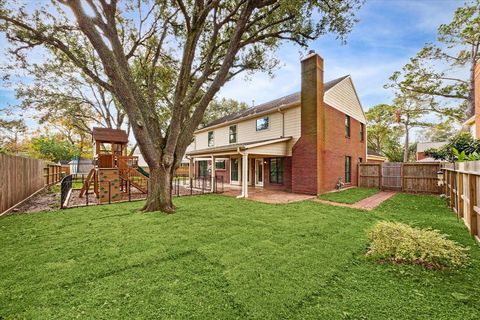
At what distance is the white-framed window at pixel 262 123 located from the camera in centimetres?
1462

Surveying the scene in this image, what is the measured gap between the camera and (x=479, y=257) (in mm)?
3762

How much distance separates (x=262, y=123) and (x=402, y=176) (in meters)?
9.63

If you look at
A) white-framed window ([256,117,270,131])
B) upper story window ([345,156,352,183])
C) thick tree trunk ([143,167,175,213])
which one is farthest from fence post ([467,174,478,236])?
white-framed window ([256,117,270,131])

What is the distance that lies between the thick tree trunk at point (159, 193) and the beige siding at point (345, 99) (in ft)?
34.3

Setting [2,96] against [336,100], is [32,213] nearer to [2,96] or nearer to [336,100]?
[336,100]

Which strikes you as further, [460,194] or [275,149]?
[275,149]

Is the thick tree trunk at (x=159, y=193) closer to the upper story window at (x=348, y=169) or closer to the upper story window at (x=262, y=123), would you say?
the upper story window at (x=262, y=123)

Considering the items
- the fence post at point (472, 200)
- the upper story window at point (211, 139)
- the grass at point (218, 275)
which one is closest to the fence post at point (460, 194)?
the grass at point (218, 275)

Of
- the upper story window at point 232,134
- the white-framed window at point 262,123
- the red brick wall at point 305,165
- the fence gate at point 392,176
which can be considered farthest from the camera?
the upper story window at point 232,134

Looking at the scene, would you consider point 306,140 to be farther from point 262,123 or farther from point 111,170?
point 111,170

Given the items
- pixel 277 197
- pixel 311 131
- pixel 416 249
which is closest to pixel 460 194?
pixel 416 249

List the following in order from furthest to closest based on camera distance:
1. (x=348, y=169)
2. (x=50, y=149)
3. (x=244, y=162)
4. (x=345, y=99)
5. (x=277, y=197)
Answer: (x=50, y=149) → (x=348, y=169) → (x=345, y=99) → (x=244, y=162) → (x=277, y=197)

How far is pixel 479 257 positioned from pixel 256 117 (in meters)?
12.9

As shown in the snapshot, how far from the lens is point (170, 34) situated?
1055 centimetres
